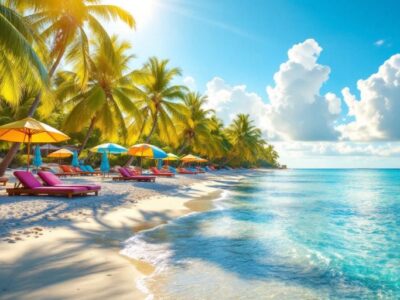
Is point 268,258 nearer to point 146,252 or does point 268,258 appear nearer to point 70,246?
point 146,252

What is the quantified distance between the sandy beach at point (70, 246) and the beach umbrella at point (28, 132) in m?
2.38

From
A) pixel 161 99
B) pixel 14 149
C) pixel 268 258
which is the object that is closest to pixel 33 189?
pixel 14 149

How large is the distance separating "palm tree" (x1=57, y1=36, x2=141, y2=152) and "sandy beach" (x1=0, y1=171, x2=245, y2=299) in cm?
1088

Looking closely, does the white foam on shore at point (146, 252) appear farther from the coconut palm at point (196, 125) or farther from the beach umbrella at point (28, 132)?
the coconut palm at point (196, 125)

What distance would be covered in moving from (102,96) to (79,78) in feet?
5.40

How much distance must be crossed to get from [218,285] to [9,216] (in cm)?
544

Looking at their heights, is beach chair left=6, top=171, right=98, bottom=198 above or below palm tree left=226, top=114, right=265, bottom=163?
below

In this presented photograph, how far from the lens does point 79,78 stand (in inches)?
833

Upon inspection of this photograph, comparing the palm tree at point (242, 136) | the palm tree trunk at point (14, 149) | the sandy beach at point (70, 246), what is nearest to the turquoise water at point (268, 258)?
the sandy beach at point (70, 246)

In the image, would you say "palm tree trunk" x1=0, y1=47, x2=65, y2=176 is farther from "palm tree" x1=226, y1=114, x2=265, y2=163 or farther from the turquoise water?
"palm tree" x1=226, y1=114, x2=265, y2=163

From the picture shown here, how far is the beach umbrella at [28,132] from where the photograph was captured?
12.0m

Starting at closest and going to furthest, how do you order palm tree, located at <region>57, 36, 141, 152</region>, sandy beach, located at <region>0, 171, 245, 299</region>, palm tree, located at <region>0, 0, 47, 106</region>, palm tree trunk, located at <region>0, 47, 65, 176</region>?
sandy beach, located at <region>0, 171, 245, 299</region>
palm tree, located at <region>0, 0, 47, 106</region>
palm tree trunk, located at <region>0, 47, 65, 176</region>
palm tree, located at <region>57, 36, 141, 152</region>

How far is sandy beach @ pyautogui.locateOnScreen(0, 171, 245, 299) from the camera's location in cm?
438

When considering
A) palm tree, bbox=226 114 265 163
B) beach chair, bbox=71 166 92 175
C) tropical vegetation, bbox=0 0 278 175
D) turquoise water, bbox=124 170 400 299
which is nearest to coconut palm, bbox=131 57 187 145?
tropical vegetation, bbox=0 0 278 175
